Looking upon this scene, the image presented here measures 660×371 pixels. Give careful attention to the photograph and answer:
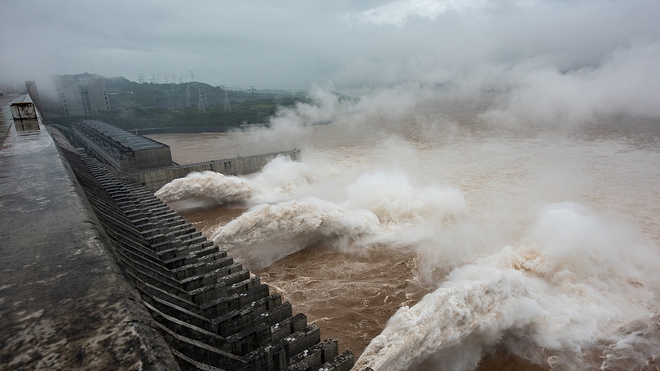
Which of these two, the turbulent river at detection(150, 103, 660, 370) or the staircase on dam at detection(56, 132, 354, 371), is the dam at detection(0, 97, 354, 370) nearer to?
the staircase on dam at detection(56, 132, 354, 371)

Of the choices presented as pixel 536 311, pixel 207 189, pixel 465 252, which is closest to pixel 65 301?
pixel 536 311

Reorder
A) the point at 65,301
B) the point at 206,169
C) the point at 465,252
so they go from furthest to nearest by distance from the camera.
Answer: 1. the point at 206,169
2. the point at 465,252
3. the point at 65,301

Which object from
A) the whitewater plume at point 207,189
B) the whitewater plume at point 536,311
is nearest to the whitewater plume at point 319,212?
the whitewater plume at point 207,189

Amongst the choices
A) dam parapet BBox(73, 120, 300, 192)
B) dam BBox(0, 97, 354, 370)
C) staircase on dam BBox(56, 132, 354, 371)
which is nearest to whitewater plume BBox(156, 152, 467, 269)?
dam parapet BBox(73, 120, 300, 192)

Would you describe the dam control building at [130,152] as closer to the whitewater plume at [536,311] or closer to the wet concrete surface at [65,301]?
the whitewater plume at [536,311]

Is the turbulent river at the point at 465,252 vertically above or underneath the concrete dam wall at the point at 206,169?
underneath

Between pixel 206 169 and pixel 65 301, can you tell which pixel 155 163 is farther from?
pixel 65 301
